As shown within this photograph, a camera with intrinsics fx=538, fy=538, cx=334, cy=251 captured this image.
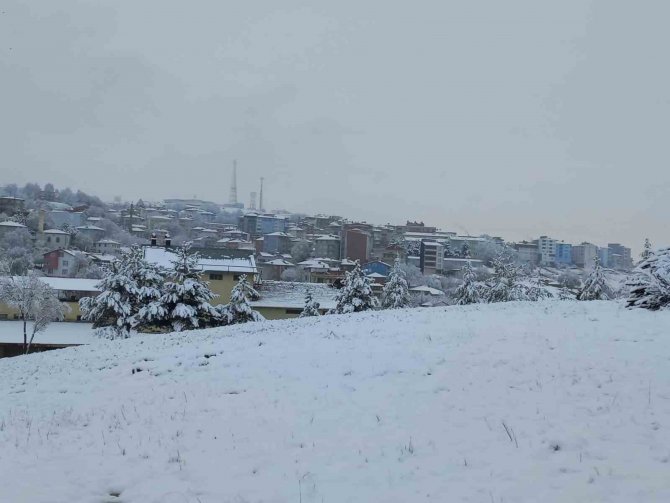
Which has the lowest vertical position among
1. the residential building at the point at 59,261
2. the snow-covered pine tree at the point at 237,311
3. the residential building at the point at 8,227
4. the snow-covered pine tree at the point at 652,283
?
the residential building at the point at 59,261

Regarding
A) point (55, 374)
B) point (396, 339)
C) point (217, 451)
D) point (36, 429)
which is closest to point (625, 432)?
point (217, 451)

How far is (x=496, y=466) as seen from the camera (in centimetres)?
765

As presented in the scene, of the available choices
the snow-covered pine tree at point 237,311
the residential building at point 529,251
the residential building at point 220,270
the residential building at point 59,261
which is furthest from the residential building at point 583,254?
the snow-covered pine tree at point 237,311

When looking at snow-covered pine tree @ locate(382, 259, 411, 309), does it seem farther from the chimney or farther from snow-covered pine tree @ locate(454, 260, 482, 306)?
the chimney

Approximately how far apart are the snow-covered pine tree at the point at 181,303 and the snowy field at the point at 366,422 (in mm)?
14411

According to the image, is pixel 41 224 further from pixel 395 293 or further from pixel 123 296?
pixel 395 293

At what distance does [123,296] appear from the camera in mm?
34562

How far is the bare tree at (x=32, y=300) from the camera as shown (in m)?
38.0

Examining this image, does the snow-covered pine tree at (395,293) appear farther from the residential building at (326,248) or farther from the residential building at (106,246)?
the residential building at (106,246)

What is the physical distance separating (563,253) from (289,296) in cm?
16062

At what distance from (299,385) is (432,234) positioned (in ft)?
589

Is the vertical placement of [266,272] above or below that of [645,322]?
below

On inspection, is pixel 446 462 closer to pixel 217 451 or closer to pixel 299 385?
pixel 217 451

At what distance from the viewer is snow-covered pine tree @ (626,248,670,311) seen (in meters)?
18.6
